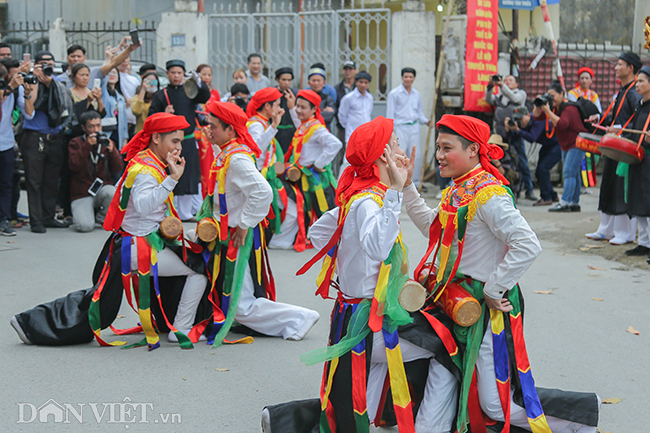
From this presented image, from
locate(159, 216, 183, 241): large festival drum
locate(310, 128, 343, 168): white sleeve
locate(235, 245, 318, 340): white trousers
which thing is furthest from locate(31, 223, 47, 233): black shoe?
locate(235, 245, 318, 340): white trousers

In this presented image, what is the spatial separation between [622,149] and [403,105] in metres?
5.18

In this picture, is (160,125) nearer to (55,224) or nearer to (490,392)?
(490,392)

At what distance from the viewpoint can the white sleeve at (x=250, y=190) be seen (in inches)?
182

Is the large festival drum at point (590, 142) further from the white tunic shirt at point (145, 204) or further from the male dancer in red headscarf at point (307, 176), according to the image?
the white tunic shirt at point (145, 204)

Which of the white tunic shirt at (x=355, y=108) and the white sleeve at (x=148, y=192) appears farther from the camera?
the white tunic shirt at (x=355, y=108)

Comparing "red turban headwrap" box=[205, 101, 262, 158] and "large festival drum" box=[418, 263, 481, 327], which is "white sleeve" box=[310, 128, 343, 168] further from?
"large festival drum" box=[418, 263, 481, 327]

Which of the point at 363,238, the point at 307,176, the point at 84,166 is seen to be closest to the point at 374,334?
the point at 363,238

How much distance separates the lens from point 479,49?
1186 cm

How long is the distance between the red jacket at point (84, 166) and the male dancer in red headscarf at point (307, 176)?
7.51 feet

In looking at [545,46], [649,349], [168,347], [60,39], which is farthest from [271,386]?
[60,39]

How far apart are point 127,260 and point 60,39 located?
40.0ft

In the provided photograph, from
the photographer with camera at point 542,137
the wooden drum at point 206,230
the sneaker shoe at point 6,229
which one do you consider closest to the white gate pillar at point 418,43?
the photographer with camera at point 542,137

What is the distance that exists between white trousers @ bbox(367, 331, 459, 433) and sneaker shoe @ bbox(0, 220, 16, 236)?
625 cm

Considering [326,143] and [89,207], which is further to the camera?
[89,207]
